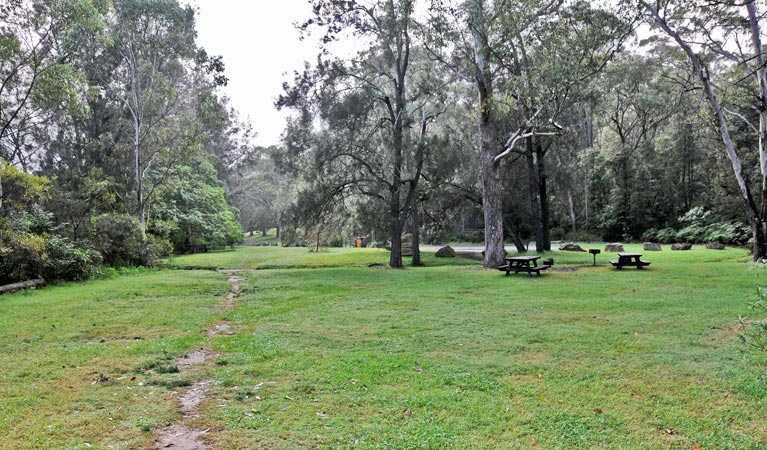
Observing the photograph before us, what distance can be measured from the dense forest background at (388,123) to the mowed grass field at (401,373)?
7298mm

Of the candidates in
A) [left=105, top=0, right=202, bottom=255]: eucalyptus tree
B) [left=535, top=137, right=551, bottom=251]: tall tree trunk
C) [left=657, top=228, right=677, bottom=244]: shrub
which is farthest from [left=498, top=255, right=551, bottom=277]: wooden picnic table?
[left=657, top=228, right=677, bottom=244]: shrub

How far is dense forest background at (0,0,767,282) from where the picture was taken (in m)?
15.3

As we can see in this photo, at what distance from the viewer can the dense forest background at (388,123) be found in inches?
604

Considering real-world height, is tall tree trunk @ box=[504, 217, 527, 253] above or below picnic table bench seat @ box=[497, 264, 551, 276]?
above

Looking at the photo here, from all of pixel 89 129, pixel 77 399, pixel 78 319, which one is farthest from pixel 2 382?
pixel 89 129

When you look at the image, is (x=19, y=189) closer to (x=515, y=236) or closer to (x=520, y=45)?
(x=520, y=45)

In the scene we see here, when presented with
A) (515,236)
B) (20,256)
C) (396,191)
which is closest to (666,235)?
(515,236)

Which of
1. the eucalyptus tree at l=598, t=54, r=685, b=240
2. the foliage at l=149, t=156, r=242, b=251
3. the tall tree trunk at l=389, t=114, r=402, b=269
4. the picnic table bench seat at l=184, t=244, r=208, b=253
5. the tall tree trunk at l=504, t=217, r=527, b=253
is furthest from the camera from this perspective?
the picnic table bench seat at l=184, t=244, r=208, b=253

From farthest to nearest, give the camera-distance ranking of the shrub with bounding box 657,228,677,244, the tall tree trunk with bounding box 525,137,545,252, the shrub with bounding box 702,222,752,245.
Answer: the shrub with bounding box 657,228,677,244 → the shrub with bounding box 702,222,752,245 → the tall tree trunk with bounding box 525,137,545,252

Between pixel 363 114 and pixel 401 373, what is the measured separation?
52.0 ft

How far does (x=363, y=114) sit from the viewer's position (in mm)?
19609

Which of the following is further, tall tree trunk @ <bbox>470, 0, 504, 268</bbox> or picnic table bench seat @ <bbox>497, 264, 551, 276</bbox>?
tall tree trunk @ <bbox>470, 0, 504, 268</bbox>

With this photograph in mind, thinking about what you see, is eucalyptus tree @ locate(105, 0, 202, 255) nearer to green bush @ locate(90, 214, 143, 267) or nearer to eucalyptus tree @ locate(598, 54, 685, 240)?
green bush @ locate(90, 214, 143, 267)

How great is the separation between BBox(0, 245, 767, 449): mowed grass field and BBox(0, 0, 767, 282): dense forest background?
23.9 ft
